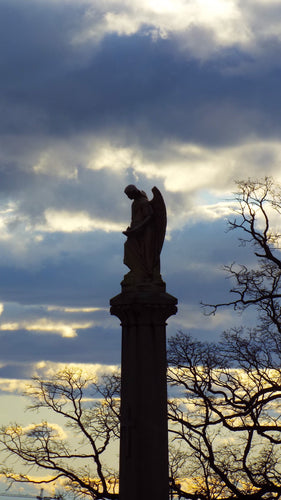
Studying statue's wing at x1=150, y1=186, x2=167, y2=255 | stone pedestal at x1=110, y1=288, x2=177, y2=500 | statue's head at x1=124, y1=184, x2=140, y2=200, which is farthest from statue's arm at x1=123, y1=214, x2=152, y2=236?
stone pedestal at x1=110, y1=288, x2=177, y2=500

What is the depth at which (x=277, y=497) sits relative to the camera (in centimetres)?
2047

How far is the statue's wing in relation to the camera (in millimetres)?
15031

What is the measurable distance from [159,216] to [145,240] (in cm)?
57

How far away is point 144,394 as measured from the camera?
547 inches

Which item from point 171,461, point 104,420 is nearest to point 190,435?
point 171,461

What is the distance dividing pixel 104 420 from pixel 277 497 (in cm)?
676

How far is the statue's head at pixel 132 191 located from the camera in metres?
15.3

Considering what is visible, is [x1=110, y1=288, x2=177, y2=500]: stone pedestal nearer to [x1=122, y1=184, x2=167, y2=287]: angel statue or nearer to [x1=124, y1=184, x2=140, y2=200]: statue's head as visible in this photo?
[x1=122, y1=184, x2=167, y2=287]: angel statue

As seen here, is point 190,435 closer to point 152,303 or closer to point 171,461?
point 171,461

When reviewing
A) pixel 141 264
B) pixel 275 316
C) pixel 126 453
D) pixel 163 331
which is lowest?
pixel 126 453

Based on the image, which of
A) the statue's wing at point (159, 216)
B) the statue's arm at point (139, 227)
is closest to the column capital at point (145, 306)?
the statue's wing at point (159, 216)

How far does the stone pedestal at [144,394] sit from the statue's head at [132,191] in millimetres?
2087

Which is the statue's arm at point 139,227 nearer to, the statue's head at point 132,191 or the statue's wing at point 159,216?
the statue's wing at point 159,216

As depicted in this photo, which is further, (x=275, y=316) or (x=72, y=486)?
(x=72, y=486)
